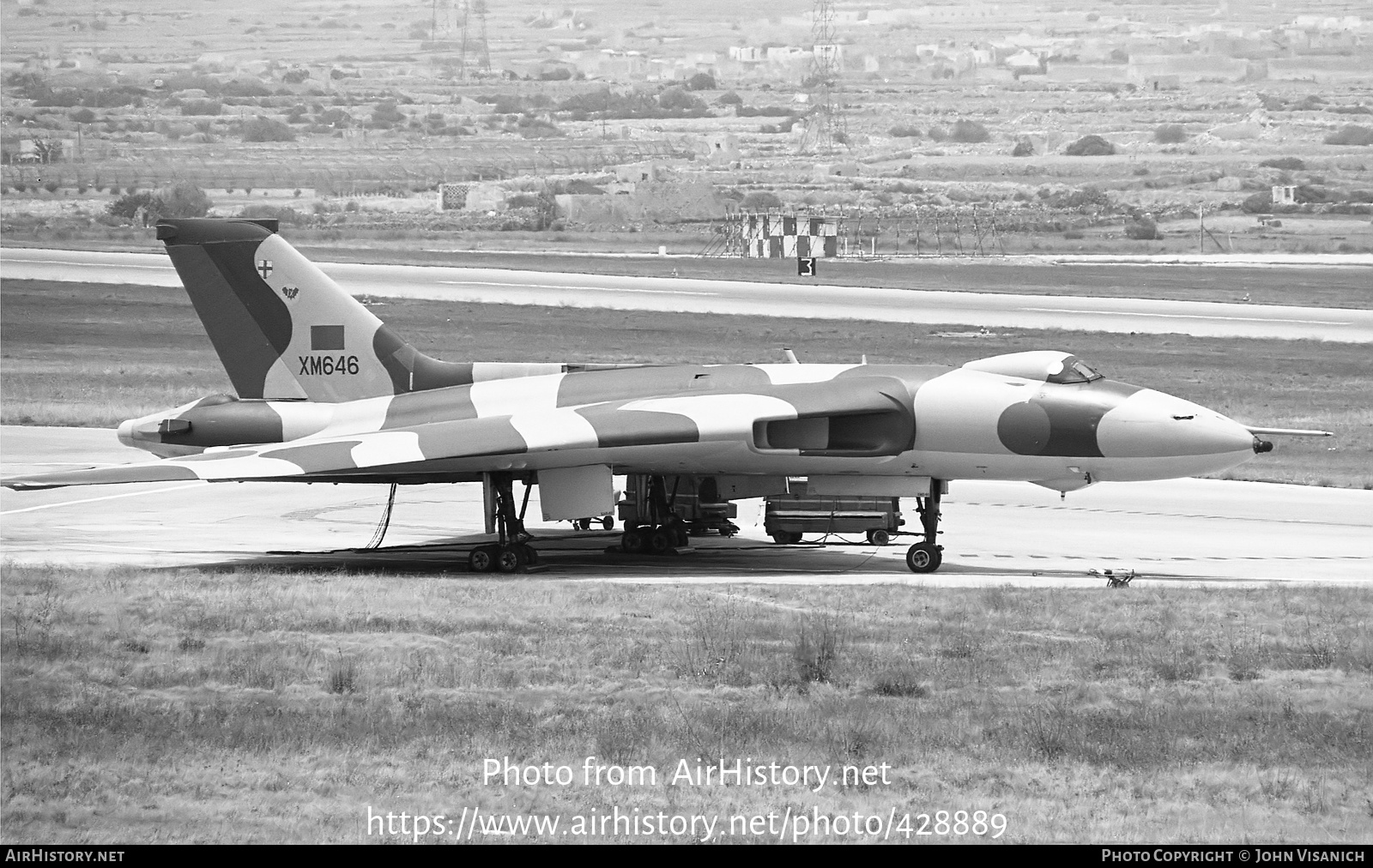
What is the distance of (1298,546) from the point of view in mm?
24406

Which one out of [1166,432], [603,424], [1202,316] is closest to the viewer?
[1166,432]

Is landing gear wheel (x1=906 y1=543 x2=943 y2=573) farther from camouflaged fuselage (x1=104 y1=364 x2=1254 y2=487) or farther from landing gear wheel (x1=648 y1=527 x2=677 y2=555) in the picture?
landing gear wheel (x1=648 y1=527 x2=677 y2=555)

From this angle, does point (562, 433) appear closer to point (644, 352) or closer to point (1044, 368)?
point (1044, 368)

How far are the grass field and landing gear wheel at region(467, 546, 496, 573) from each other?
15.9 m

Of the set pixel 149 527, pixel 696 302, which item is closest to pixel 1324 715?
pixel 149 527

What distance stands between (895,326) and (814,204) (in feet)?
293

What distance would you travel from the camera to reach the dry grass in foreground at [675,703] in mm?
11867

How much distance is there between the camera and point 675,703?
14.7 m

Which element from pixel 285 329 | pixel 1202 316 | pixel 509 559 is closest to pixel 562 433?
pixel 509 559

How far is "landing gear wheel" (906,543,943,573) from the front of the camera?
22.7m

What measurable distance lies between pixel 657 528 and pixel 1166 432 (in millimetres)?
7370

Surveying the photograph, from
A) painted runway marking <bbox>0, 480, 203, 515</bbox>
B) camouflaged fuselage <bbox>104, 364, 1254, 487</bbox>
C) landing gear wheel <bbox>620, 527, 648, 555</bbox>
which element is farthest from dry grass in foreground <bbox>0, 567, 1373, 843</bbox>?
painted runway marking <bbox>0, 480, 203, 515</bbox>

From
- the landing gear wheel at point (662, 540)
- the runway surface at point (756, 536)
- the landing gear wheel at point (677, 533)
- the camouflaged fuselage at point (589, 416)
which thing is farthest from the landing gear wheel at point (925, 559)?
the landing gear wheel at point (662, 540)
